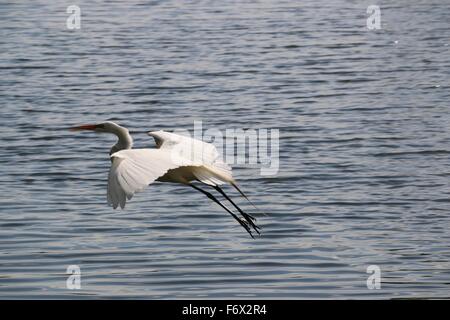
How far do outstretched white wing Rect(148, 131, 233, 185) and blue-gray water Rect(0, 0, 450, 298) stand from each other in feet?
2.52

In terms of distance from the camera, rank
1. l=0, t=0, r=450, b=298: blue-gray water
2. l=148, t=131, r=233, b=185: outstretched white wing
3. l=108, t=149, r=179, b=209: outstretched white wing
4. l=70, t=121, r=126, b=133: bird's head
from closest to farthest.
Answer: l=108, t=149, r=179, b=209: outstretched white wing < l=148, t=131, r=233, b=185: outstretched white wing < l=0, t=0, r=450, b=298: blue-gray water < l=70, t=121, r=126, b=133: bird's head

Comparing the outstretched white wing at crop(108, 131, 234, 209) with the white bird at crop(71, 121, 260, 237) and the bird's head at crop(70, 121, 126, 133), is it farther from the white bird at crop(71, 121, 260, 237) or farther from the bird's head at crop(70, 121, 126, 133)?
the bird's head at crop(70, 121, 126, 133)

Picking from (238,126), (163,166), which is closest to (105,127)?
(163,166)

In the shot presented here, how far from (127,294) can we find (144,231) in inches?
60.1

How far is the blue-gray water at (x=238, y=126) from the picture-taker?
9.51 meters

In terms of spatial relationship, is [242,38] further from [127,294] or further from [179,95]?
[127,294]

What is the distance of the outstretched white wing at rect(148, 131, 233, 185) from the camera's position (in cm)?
887

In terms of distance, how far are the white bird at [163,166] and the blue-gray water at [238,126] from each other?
68 cm

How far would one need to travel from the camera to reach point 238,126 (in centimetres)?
1491

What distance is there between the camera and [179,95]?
1680cm

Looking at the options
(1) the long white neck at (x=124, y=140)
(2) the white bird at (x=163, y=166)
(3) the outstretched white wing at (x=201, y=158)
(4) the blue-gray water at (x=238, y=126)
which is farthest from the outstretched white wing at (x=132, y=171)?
(4) the blue-gray water at (x=238, y=126)

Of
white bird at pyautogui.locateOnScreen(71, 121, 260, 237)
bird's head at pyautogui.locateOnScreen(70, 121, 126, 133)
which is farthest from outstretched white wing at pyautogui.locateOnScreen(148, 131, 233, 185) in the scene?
bird's head at pyautogui.locateOnScreen(70, 121, 126, 133)

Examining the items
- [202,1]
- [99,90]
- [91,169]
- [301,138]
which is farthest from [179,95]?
[202,1]

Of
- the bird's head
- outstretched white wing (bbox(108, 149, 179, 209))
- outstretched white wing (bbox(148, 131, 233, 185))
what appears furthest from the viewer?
the bird's head
